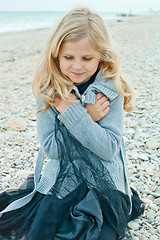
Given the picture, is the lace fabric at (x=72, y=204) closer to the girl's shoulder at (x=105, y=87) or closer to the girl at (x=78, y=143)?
the girl at (x=78, y=143)

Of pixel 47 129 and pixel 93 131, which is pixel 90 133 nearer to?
pixel 93 131

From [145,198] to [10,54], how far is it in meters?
8.27

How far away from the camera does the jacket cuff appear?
1.89m

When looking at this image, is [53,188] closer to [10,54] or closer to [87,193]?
[87,193]

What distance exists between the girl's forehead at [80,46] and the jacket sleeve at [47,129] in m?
0.42

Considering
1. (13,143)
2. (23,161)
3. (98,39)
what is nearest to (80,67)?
(98,39)

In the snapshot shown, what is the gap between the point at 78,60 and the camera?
1.92 meters

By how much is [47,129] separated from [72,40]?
63cm

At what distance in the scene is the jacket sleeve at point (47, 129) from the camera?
78.0 inches

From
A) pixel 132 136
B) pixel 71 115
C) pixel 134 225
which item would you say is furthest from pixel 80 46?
pixel 132 136

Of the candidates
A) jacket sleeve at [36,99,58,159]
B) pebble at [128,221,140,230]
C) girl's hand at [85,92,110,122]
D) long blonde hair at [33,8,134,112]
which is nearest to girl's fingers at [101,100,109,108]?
girl's hand at [85,92,110,122]

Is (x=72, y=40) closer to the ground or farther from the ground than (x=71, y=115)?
farther from the ground

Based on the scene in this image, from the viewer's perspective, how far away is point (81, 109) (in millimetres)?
1921

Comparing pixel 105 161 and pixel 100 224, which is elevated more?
pixel 105 161
